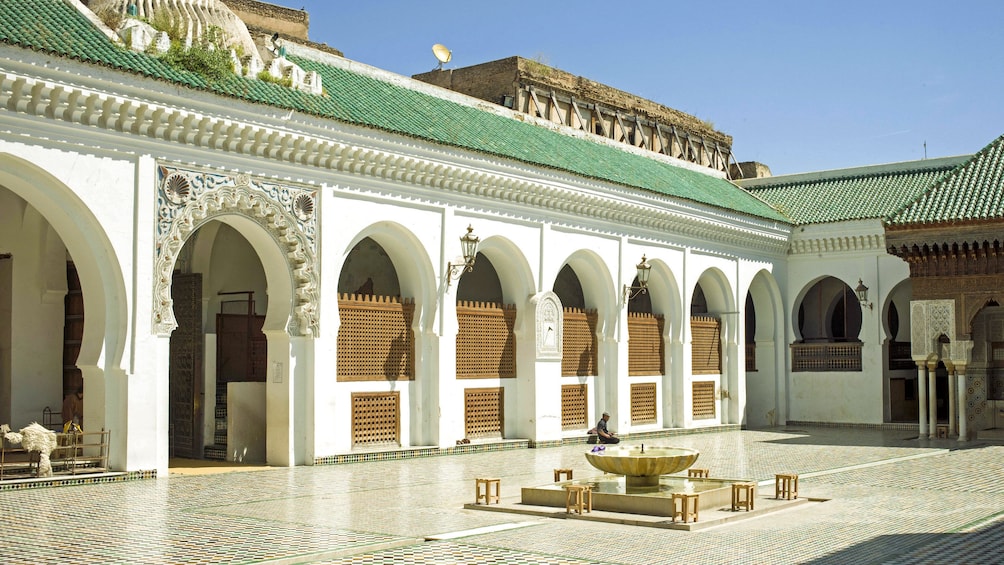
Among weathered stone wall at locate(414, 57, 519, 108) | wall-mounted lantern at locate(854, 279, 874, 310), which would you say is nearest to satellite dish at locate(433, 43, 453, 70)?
weathered stone wall at locate(414, 57, 519, 108)

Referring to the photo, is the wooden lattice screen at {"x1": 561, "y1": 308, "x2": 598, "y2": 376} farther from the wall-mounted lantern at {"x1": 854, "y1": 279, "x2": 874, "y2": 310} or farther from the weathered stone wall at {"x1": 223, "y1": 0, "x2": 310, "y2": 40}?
Result: the weathered stone wall at {"x1": 223, "y1": 0, "x2": 310, "y2": 40}

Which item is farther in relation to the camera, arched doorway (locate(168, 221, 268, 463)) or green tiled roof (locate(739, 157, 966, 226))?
green tiled roof (locate(739, 157, 966, 226))

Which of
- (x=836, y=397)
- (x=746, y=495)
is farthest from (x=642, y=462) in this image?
(x=836, y=397)

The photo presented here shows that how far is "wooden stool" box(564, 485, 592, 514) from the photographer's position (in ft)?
26.9

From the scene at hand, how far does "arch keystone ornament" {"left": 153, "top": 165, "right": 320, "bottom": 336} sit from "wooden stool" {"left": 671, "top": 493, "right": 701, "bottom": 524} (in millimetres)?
A: 5522

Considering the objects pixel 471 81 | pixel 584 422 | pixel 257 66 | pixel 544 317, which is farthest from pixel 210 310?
pixel 471 81

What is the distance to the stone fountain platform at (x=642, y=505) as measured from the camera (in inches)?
313

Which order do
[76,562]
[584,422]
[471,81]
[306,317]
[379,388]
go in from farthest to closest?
[471,81], [584,422], [379,388], [306,317], [76,562]

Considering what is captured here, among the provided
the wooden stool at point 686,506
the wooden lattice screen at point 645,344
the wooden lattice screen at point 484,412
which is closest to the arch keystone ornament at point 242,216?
the wooden lattice screen at point 484,412

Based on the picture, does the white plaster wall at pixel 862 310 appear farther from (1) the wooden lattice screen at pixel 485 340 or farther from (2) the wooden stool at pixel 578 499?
(2) the wooden stool at pixel 578 499

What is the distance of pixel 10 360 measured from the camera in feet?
42.0

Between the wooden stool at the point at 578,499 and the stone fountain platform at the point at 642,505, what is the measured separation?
6 cm

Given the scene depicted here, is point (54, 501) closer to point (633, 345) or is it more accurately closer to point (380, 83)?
point (380, 83)

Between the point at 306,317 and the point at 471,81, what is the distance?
11.9 metres
